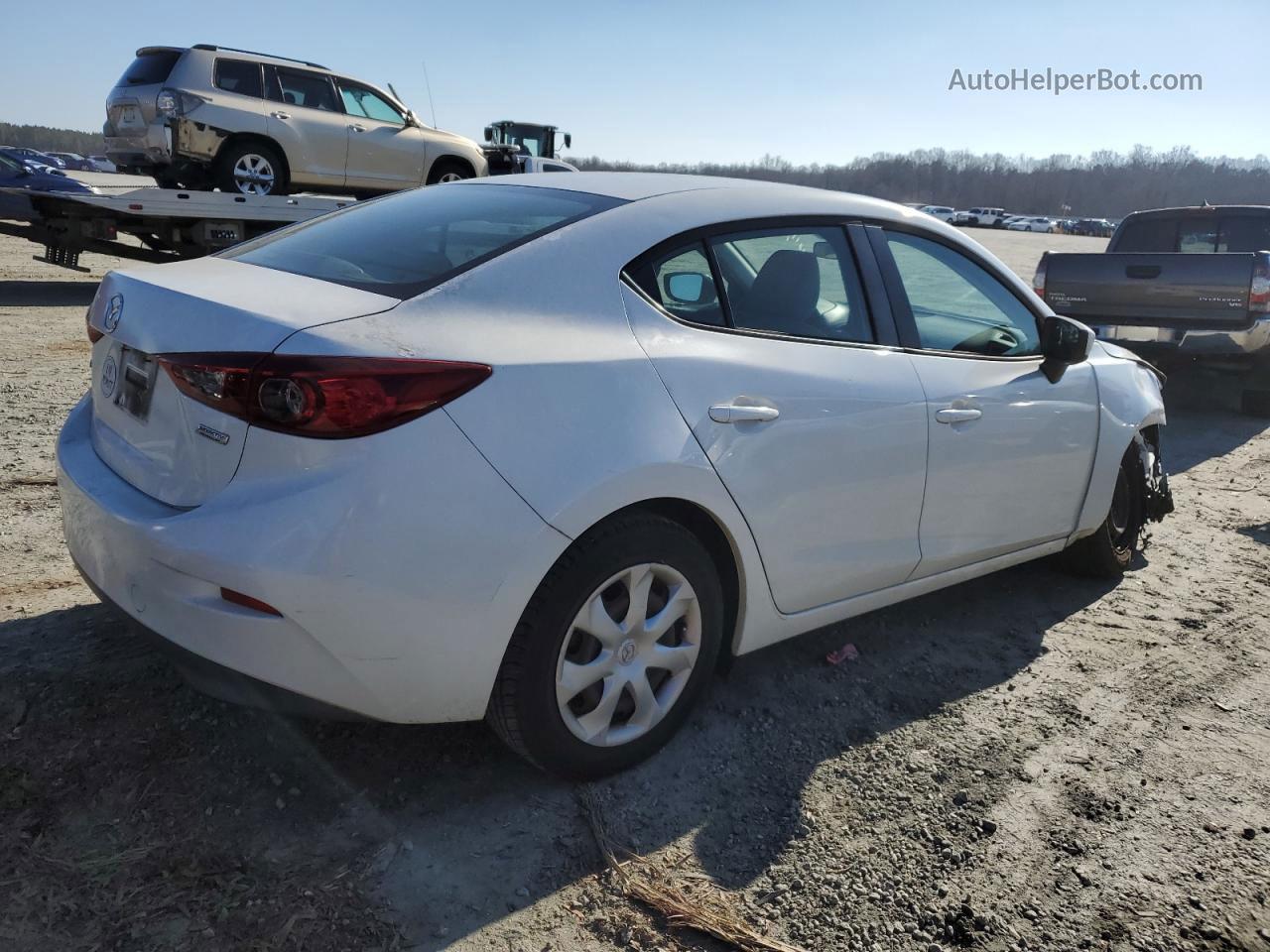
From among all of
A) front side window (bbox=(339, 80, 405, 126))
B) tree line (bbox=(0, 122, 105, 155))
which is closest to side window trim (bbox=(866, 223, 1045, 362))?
front side window (bbox=(339, 80, 405, 126))

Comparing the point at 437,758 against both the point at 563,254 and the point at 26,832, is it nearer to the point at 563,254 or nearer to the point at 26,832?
the point at 26,832

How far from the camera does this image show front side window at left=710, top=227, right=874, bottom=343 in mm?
3000

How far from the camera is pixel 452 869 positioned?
2414mm

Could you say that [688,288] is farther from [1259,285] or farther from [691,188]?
[1259,285]

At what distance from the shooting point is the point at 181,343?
2.38m

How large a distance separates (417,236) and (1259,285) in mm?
7855

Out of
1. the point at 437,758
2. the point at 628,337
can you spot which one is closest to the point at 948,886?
the point at 437,758

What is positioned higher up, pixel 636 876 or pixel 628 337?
pixel 628 337

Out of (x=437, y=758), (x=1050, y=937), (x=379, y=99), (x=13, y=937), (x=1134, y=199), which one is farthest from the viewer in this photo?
(x=1134, y=199)

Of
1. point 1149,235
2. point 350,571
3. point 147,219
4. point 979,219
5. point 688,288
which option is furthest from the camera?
point 979,219

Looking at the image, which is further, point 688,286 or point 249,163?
point 249,163

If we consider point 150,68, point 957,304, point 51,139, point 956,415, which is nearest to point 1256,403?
point 957,304

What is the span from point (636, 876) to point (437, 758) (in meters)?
0.72

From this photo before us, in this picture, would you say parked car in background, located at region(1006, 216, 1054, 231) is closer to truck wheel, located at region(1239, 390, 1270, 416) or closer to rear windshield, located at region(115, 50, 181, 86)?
truck wheel, located at region(1239, 390, 1270, 416)
